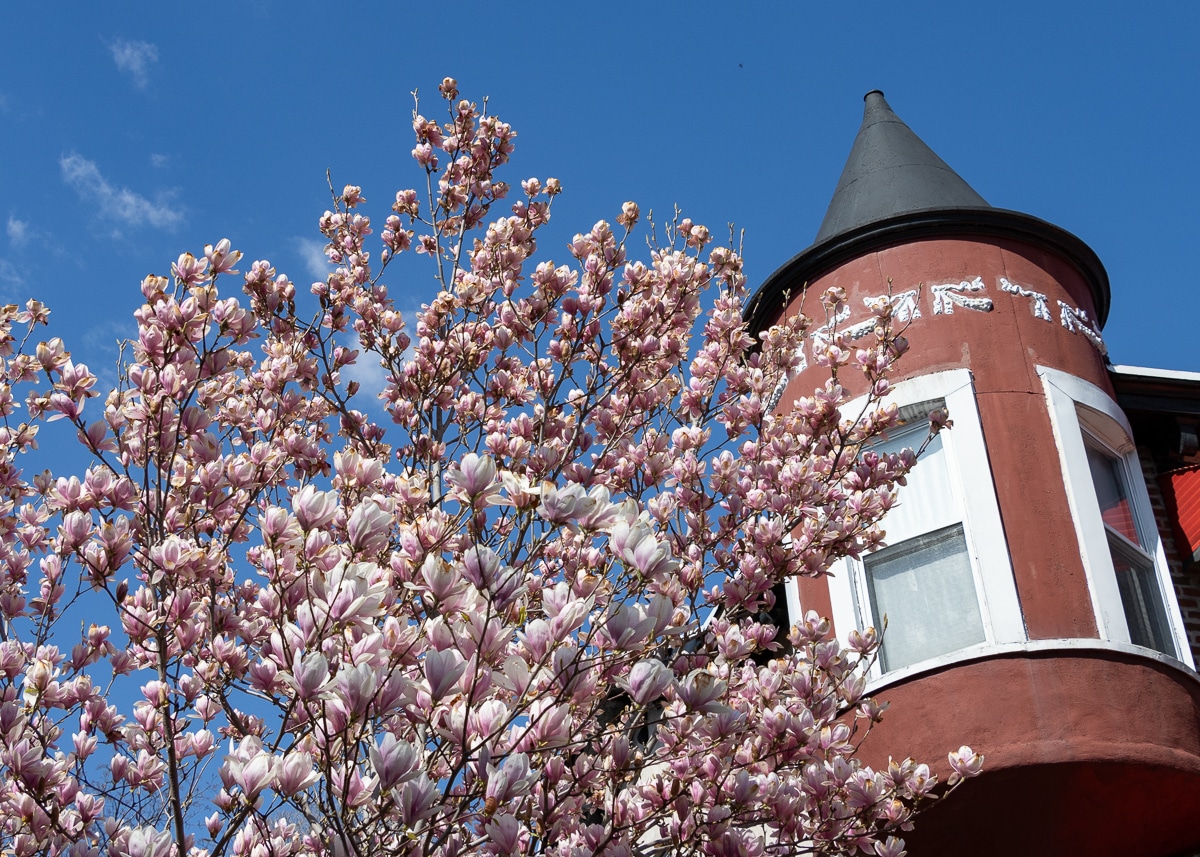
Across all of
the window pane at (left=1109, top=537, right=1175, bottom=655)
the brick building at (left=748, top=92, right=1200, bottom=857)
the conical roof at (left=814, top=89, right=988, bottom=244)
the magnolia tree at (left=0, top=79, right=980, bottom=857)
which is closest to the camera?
the magnolia tree at (left=0, top=79, right=980, bottom=857)

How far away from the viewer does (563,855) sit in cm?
371

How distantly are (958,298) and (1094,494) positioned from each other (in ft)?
5.21

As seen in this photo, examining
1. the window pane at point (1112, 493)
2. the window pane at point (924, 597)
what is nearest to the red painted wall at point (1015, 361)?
the window pane at point (924, 597)

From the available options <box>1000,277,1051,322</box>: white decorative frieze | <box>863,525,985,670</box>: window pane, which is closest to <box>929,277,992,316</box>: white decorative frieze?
<box>1000,277,1051,322</box>: white decorative frieze

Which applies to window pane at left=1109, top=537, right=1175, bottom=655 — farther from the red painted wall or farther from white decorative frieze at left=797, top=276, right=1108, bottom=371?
white decorative frieze at left=797, top=276, right=1108, bottom=371

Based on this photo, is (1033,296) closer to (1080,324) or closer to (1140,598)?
(1080,324)

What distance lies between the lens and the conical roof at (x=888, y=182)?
27.1 feet

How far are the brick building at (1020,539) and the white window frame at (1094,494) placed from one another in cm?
2

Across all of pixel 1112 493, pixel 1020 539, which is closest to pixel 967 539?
pixel 1020 539

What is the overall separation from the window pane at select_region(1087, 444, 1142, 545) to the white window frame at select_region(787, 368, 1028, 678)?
0.86 meters

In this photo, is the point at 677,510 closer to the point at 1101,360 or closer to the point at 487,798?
the point at 487,798

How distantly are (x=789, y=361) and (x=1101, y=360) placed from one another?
132 inches

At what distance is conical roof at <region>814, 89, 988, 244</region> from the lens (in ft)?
27.1

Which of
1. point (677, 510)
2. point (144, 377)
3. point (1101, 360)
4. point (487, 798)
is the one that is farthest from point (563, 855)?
point (1101, 360)
